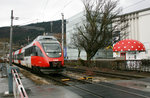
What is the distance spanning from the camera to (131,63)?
60.6 feet

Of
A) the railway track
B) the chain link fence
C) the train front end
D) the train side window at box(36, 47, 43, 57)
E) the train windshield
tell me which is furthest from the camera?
the chain link fence

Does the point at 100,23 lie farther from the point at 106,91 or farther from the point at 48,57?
the point at 106,91

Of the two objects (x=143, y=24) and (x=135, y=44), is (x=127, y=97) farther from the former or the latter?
(x=143, y=24)

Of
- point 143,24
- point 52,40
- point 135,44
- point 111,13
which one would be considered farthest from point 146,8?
point 52,40

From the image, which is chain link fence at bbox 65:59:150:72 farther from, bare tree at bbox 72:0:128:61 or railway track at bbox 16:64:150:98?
railway track at bbox 16:64:150:98

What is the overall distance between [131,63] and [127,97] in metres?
11.9

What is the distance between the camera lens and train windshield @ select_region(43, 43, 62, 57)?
14.6 meters

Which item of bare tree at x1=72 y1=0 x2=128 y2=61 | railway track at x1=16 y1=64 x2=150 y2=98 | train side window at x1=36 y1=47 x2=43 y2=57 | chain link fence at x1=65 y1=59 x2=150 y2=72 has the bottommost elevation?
railway track at x1=16 y1=64 x2=150 y2=98

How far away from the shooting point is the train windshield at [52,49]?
47.9 feet

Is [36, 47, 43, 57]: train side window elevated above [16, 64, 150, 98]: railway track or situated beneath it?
elevated above

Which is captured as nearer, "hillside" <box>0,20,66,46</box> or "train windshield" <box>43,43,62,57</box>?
"train windshield" <box>43,43,62,57</box>

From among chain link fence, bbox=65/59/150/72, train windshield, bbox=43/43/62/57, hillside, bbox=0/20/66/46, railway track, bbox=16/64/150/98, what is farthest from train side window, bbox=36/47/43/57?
chain link fence, bbox=65/59/150/72

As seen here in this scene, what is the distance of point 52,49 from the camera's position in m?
15.0

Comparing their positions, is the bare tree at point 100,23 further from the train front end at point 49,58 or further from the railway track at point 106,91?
the railway track at point 106,91
